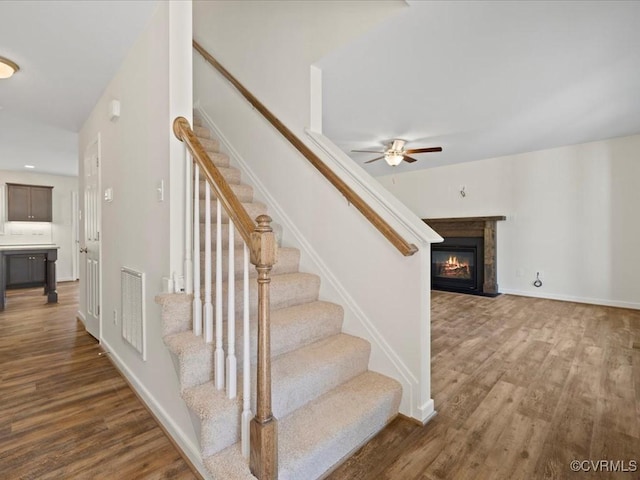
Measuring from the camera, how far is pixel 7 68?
2.27 meters

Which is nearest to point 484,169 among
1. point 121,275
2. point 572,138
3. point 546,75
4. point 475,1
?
point 572,138

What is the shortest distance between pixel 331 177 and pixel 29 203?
6983 millimetres

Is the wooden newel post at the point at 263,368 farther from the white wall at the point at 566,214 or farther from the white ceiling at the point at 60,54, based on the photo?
the white wall at the point at 566,214

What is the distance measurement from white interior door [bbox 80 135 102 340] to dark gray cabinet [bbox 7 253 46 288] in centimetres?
316

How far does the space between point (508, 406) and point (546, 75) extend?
2.72 metres

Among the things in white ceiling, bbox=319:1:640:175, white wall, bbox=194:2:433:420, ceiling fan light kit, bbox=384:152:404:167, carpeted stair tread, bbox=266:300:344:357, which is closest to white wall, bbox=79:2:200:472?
carpeted stair tread, bbox=266:300:344:357

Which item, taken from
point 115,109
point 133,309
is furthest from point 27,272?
point 133,309

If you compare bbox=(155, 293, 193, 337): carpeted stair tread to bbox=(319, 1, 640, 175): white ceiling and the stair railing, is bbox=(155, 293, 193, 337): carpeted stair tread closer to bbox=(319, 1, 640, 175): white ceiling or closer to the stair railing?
the stair railing

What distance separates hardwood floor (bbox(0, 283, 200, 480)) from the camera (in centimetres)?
145

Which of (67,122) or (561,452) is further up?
(67,122)

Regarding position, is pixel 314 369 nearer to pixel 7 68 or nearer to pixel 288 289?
pixel 288 289

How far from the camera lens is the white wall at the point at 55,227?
613 cm

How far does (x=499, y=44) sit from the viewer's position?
2322 millimetres

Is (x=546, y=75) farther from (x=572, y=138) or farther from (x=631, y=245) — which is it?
(x=631, y=245)
